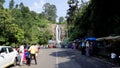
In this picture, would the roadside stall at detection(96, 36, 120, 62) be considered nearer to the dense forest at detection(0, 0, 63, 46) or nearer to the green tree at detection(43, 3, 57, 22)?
the dense forest at detection(0, 0, 63, 46)

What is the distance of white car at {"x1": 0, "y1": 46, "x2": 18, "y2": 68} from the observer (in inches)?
774

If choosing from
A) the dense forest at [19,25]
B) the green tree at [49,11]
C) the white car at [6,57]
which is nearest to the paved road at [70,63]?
the white car at [6,57]

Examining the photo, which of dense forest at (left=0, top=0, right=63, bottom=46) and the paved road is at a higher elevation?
dense forest at (left=0, top=0, right=63, bottom=46)

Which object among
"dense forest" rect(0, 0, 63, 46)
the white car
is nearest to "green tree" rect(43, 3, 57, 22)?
"dense forest" rect(0, 0, 63, 46)

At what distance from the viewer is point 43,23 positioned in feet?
465

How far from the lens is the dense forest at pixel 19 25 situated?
44.9 meters

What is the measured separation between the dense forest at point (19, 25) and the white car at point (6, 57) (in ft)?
65.7

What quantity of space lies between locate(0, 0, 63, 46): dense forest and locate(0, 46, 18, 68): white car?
2003 cm

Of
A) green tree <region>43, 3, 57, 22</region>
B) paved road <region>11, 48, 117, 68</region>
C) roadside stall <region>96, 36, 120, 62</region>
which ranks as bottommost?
paved road <region>11, 48, 117, 68</region>

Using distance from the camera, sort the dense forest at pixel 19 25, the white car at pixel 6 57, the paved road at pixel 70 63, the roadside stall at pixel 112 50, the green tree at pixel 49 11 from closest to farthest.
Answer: the white car at pixel 6 57 < the paved road at pixel 70 63 < the roadside stall at pixel 112 50 < the dense forest at pixel 19 25 < the green tree at pixel 49 11

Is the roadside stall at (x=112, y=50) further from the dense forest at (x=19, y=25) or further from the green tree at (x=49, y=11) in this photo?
the green tree at (x=49, y=11)

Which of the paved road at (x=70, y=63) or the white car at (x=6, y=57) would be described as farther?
the paved road at (x=70, y=63)

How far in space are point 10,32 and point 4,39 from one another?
3248 mm

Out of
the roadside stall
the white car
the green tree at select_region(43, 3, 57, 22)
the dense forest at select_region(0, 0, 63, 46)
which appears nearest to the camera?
the white car
